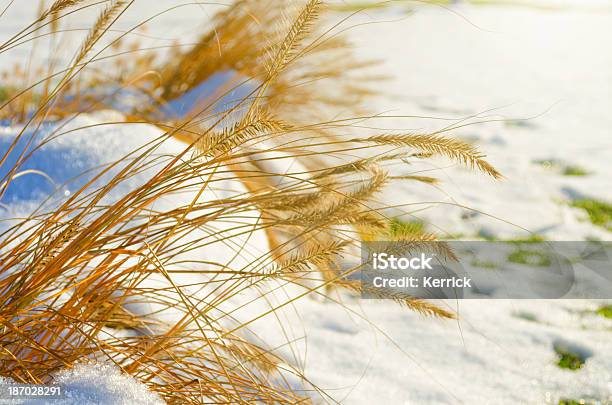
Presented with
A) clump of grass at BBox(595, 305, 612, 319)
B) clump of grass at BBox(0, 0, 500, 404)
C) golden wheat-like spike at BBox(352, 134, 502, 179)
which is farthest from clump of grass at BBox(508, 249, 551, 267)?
golden wheat-like spike at BBox(352, 134, 502, 179)

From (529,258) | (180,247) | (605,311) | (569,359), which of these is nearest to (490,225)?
(529,258)

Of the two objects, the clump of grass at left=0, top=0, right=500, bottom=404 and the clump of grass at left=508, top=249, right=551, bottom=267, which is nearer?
the clump of grass at left=0, top=0, right=500, bottom=404

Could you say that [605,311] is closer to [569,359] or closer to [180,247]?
[569,359]

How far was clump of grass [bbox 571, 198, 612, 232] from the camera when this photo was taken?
8.80 ft

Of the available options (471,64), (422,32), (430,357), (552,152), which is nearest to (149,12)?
(422,32)

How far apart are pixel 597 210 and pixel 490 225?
0.51m

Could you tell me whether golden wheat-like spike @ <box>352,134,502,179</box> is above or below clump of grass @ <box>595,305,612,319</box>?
above

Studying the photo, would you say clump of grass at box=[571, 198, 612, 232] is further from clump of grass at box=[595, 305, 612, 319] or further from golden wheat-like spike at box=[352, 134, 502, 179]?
golden wheat-like spike at box=[352, 134, 502, 179]

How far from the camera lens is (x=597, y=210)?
2.81 m

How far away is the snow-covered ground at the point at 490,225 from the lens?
1544 mm

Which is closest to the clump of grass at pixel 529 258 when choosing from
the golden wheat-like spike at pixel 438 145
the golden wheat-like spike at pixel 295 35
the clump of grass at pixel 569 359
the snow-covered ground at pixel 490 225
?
the snow-covered ground at pixel 490 225

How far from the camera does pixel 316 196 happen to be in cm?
117

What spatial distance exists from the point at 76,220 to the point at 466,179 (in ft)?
7.92

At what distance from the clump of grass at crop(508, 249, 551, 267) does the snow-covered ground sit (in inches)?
3.8
